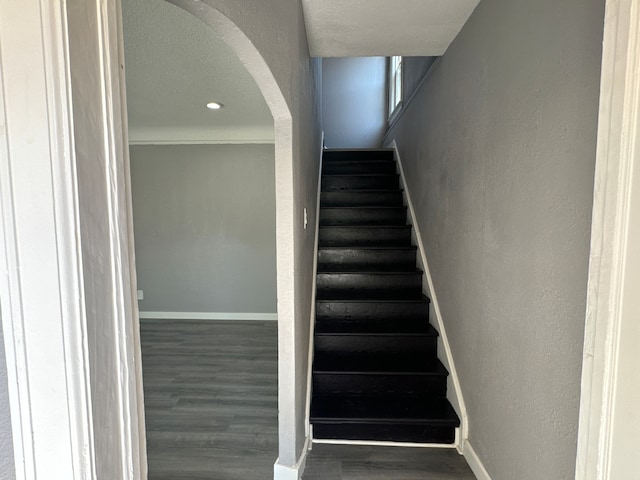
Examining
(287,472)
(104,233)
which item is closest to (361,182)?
(287,472)

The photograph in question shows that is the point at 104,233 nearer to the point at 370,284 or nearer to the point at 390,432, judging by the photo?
the point at 390,432

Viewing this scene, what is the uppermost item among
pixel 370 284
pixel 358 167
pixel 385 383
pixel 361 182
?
pixel 358 167

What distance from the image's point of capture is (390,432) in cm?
A: 187

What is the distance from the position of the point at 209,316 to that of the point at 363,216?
2.36 m

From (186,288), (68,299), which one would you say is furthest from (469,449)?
(186,288)

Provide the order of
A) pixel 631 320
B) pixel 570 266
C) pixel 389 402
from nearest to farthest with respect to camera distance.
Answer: pixel 631 320 → pixel 570 266 → pixel 389 402

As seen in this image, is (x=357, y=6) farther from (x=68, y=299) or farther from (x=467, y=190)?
(x=68, y=299)

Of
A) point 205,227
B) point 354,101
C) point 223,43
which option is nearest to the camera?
point 223,43

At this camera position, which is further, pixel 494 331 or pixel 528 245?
pixel 494 331

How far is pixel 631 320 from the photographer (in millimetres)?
625

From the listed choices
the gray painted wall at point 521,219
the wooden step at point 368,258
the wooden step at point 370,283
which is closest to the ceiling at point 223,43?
the gray painted wall at point 521,219

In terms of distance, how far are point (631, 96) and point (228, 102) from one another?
9.23ft

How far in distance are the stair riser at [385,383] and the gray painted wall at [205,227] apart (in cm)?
210

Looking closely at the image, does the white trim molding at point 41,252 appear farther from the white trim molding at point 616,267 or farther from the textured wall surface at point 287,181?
the white trim molding at point 616,267
